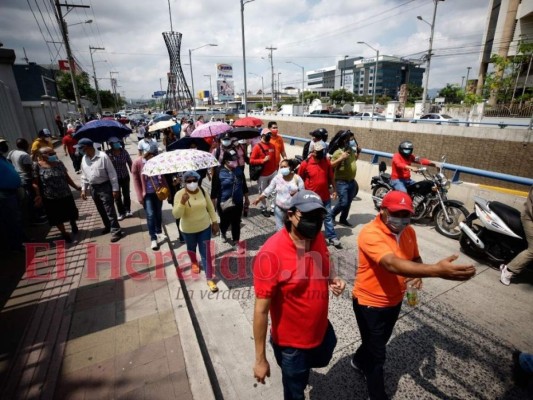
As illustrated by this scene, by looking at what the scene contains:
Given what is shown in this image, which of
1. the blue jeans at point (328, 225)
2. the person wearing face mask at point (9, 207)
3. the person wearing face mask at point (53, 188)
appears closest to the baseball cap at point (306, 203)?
the blue jeans at point (328, 225)

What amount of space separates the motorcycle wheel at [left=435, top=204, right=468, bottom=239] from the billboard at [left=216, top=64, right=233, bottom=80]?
1553 inches

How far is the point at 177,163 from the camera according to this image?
4039mm

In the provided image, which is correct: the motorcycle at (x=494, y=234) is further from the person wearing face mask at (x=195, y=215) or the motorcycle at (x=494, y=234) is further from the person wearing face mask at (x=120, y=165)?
the person wearing face mask at (x=120, y=165)

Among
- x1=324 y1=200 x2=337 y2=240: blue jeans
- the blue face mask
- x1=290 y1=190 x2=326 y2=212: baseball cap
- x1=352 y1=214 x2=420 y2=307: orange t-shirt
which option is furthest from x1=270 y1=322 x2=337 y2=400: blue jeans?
x1=324 y1=200 x2=337 y2=240: blue jeans

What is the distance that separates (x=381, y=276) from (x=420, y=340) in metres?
1.57

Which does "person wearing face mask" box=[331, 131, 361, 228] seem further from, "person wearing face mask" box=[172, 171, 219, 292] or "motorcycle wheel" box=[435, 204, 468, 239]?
"person wearing face mask" box=[172, 171, 219, 292]

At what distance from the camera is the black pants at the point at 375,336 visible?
7.58 feet

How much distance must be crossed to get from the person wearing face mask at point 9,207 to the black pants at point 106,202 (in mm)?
1288

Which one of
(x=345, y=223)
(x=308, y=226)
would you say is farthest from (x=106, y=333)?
(x=345, y=223)

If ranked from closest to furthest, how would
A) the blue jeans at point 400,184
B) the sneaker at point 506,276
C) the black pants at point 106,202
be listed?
the sneaker at point 506,276, the black pants at point 106,202, the blue jeans at point 400,184

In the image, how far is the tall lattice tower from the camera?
42.2 m

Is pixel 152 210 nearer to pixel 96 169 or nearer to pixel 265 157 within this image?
pixel 96 169

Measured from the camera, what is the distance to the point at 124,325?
3527mm

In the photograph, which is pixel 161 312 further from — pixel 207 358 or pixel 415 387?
pixel 415 387
